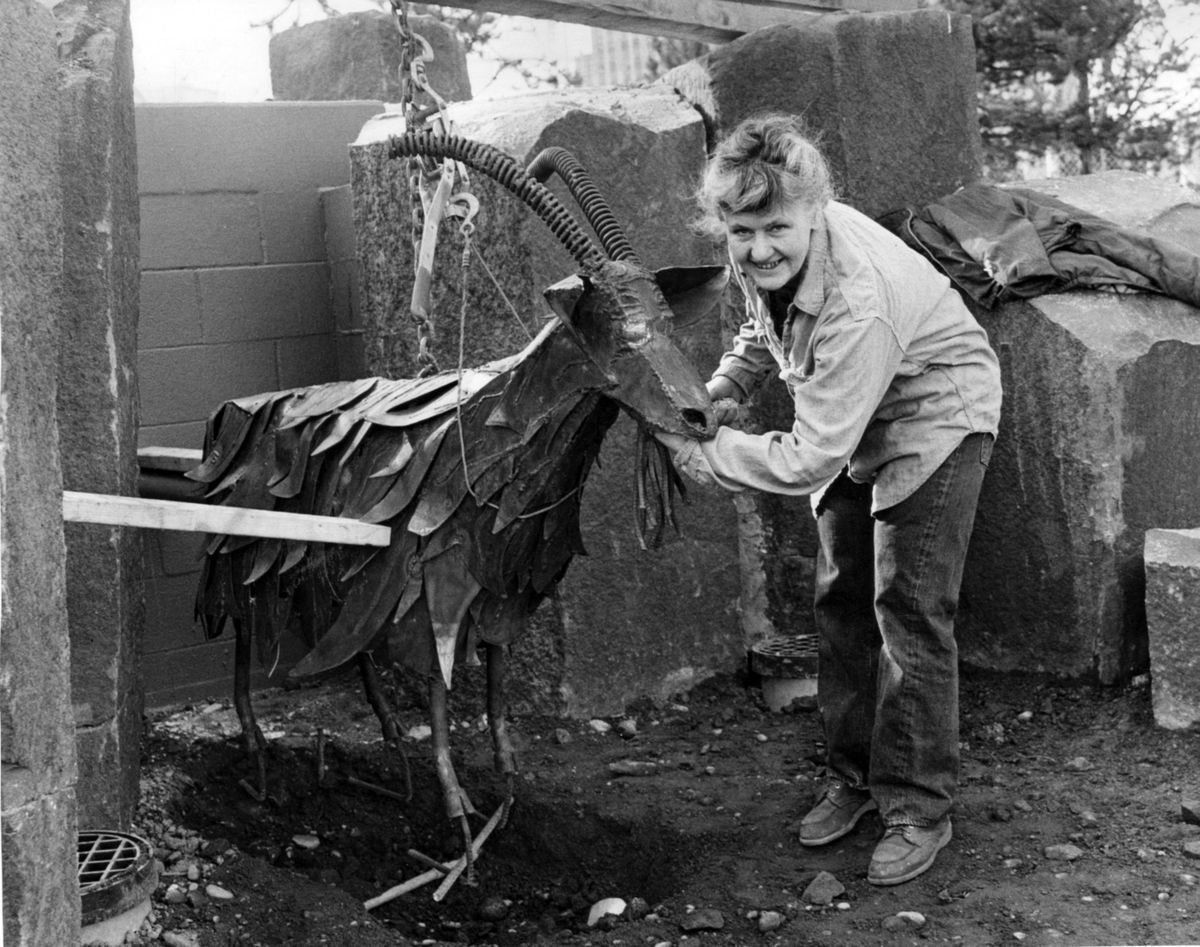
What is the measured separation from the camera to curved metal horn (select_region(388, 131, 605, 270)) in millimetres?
2971

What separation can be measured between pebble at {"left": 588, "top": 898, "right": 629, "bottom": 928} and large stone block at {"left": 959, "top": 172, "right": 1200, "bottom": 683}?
173 cm

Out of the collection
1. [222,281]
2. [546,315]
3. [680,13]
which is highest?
[680,13]

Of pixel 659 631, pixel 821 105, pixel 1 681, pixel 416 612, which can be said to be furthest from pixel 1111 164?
pixel 1 681

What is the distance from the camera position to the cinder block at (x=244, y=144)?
15.5 feet

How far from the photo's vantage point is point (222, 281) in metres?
4.85

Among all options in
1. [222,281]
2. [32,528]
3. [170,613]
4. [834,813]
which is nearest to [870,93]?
[222,281]

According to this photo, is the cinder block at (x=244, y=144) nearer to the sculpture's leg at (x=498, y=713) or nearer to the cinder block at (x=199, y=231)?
the cinder block at (x=199, y=231)

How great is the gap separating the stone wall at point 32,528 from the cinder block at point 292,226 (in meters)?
2.52

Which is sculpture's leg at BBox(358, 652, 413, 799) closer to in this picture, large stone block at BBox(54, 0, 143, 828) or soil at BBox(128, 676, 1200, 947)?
soil at BBox(128, 676, 1200, 947)

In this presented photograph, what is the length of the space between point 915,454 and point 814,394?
39 centimetres

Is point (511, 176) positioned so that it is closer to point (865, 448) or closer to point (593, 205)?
point (593, 205)

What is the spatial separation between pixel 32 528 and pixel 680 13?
3169mm

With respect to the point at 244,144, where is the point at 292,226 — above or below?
below

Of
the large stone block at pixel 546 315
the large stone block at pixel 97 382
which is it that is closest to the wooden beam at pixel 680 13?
the large stone block at pixel 546 315
